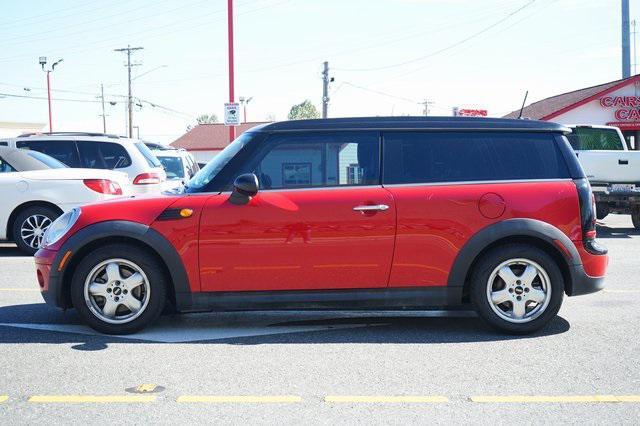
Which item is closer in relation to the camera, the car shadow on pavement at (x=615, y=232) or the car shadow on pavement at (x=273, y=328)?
the car shadow on pavement at (x=273, y=328)

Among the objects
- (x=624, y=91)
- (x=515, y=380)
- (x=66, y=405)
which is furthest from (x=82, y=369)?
(x=624, y=91)

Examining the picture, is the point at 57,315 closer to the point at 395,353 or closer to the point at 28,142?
the point at 395,353

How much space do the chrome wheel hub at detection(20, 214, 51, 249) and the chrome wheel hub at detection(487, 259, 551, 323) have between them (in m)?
7.24

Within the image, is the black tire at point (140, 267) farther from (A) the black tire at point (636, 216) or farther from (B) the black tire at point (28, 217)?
(A) the black tire at point (636, 216)

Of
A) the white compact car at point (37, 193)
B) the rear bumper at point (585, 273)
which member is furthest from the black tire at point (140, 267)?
the white compact car at point (37, 193)

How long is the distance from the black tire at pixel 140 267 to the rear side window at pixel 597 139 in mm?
12547

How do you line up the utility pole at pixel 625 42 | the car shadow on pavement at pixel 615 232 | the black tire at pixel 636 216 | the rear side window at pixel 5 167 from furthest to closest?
the utility pole at pixel 625 42 → the black tire at pixel 636 216 → the car shadow on pavement at pixel 615 232 → the rear side window at pixel 5 167

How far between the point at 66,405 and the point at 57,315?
99.1 inches

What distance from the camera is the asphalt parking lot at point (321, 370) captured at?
422 centimetres

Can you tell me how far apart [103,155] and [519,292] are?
8.44 m

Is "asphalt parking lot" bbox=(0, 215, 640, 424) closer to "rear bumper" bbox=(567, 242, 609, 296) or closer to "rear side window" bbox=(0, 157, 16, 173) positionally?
"rear bumper" bbox=(567, 242, 609, 296)

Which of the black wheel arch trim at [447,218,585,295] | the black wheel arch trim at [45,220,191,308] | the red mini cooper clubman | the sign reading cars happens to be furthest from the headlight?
the sign reading cars

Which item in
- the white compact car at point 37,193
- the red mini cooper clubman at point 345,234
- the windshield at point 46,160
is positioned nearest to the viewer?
the red mini cooper clubman at point 345,234

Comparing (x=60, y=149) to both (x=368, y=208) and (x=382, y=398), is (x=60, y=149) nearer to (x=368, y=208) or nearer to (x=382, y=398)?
(x=368, y=208)
